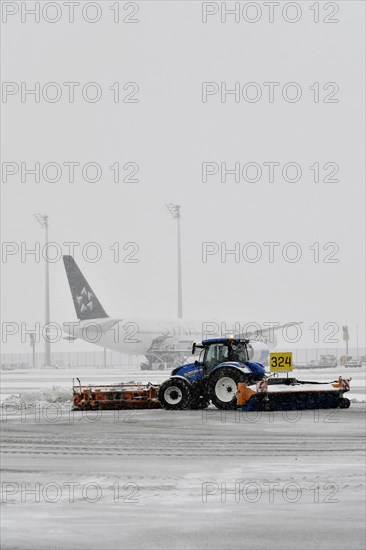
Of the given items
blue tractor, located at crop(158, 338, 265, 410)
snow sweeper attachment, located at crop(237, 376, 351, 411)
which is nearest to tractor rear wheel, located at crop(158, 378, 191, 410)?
blue tractor, located at crop(158, 338, 265, 410)

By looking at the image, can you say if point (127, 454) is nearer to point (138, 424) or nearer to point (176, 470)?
point (176, 470)

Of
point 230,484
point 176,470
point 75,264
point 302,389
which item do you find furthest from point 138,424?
point 75,264

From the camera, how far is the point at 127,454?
22.1 metres

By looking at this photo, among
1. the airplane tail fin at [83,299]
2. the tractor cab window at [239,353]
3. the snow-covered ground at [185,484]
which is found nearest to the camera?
the snow-covered ground at [185,484]

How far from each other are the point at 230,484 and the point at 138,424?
1208cm

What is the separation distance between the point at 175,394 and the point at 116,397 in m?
2.53

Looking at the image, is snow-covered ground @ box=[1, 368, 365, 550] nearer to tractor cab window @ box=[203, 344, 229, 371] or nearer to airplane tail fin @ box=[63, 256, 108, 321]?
tractor cab window @ box=[203, 344, 229, 371]

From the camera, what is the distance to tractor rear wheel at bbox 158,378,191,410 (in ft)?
102

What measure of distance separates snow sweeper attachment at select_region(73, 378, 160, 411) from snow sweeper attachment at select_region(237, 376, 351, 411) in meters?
4.02

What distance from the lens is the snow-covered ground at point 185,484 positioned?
13.5 metres

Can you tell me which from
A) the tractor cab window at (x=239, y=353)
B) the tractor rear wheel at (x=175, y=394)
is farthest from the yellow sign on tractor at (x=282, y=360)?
the tractor rear wheel at (x=175, y=394)

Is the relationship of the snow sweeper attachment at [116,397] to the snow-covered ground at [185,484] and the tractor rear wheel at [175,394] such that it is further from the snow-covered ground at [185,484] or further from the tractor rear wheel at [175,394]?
the snow-covered ground at [185,484]

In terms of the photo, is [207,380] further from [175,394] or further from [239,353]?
[239,353]

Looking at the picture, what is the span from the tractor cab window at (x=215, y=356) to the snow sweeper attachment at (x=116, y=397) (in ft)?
7.87
